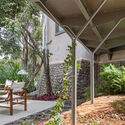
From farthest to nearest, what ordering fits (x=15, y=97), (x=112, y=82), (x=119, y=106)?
(x=15, y=97) < (x=112, y=82) < (x=119, y=106)

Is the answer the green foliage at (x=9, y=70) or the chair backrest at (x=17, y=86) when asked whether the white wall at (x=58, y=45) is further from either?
the green foliage at (x=9, y=70)

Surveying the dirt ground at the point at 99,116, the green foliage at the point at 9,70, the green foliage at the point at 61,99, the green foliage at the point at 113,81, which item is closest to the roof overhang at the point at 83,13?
the green foliage at the point at 61,99

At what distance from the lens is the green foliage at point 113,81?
12047mm

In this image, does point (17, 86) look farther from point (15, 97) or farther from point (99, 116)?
point (99, 116)

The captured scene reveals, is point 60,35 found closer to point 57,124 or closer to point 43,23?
point 43,23

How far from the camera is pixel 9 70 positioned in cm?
2859

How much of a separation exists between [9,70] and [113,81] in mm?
17025

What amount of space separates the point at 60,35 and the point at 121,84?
8.28 m

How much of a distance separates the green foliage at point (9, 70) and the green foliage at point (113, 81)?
46.4 feet

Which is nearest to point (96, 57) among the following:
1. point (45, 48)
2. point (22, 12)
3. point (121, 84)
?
point (121, 84)

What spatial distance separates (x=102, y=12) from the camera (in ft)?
19.0

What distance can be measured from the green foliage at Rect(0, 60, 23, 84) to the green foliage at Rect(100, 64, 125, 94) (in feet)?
46.4

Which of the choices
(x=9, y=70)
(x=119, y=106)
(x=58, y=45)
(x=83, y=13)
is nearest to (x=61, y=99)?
(x=83, y=13)

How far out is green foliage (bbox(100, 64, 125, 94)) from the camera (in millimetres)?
12047
